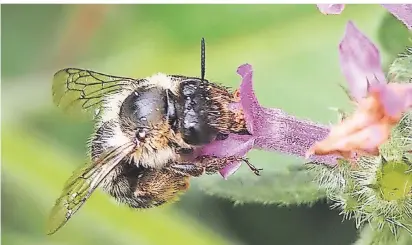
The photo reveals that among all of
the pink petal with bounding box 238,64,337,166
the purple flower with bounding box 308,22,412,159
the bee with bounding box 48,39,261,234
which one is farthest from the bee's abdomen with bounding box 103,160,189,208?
the purple flower with bounding box 308,22,412,159

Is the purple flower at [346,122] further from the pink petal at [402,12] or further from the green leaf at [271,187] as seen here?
the green leaf at [271,187]

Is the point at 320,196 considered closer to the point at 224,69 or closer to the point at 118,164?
the point at 118,164

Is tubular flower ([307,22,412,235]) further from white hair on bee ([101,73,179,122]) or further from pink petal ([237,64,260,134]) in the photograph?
white hair on bee ([101,73,179,122])

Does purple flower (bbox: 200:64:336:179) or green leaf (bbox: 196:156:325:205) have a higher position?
purple flower (bbox: 200:64:336:179)

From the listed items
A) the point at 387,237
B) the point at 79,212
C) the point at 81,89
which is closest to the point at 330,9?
the point at 387,237

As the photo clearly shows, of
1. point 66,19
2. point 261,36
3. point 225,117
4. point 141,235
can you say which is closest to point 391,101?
point 225,117
